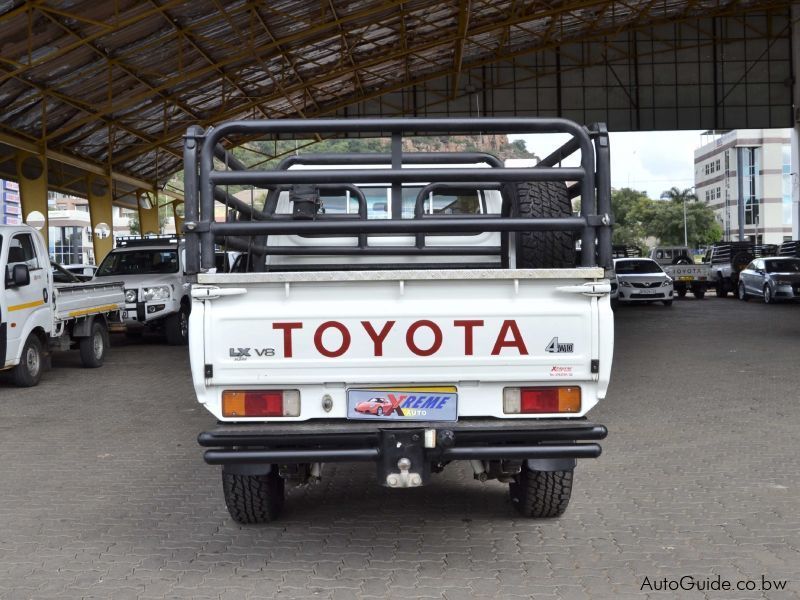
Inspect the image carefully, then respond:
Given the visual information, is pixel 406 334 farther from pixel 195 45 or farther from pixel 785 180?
pixel 785 180

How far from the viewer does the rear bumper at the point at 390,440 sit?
475 cm

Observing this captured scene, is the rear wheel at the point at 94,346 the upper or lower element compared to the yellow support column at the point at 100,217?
lower

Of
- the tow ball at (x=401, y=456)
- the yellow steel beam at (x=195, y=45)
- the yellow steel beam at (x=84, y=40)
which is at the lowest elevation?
the tow ball at (x=401, y=456)

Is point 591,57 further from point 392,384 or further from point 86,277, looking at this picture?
point 392,384

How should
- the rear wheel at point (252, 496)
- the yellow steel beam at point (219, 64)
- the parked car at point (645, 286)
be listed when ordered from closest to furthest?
the rear wheel at point (252, 496)
the yellow steel beam at point (219, 64)
the parked car at point (645, 286)

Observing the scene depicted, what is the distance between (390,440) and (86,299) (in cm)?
1080

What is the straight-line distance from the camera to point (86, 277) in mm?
18609

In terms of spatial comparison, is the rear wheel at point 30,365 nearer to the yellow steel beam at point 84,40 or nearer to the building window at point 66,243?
the yellow steel beam at point 84,40

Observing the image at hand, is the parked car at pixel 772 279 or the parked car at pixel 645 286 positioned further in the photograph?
the parked car at pixel 645 286

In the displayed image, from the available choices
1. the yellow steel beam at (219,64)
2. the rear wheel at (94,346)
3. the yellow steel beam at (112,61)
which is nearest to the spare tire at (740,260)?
the yellow steel beam at (219,64)

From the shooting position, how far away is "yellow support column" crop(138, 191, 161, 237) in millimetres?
39500

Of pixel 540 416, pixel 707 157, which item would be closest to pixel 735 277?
pixel 540 416

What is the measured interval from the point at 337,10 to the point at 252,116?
11292 mm

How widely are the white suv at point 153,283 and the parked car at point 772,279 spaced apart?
18.4 metres
